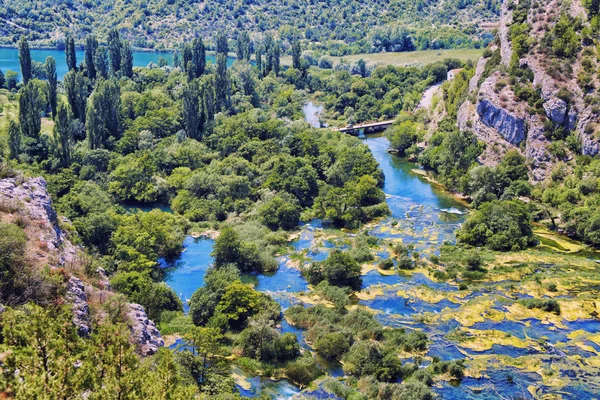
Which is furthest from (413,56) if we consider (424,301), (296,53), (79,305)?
(79,305)

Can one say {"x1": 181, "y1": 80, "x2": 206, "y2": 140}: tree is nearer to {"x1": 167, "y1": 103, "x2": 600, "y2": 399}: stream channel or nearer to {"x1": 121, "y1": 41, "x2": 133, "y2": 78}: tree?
{"x1": 121, "y1": 41, "x2": 133, "y2": 78}: tree

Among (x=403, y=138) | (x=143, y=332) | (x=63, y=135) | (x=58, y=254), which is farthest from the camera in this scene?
(x=403, y=138)

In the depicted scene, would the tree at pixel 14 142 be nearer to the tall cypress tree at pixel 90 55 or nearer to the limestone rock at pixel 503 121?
the tall cypress tree at pixel 90 55

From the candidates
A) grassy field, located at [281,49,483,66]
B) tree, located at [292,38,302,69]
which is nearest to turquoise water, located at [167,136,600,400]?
tree, located at [292,38,302,69]

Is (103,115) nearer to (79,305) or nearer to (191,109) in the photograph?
(191,109)

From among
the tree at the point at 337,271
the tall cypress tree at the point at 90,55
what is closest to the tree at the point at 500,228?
the tree at the point at 337,271

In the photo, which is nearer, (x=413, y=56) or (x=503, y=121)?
(x=503, y=121)

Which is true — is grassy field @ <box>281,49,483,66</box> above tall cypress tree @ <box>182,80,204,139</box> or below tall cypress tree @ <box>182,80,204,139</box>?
above
